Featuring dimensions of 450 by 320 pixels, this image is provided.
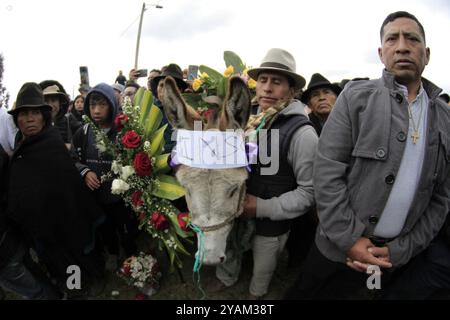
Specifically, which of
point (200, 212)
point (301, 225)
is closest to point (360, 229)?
point (200, 212)

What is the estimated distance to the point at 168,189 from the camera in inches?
101

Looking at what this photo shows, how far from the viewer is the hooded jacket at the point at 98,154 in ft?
10.7

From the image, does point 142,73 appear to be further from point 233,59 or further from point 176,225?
point 176,225

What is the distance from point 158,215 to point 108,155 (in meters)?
1.26

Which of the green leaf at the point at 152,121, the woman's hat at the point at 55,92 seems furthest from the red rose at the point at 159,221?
the woman's hat at the point at 55,92

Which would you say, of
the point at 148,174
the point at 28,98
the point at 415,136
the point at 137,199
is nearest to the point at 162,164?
the point at 148,174

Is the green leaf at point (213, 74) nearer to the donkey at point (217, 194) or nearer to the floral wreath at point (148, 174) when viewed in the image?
the floral wreath at point (148, 174)

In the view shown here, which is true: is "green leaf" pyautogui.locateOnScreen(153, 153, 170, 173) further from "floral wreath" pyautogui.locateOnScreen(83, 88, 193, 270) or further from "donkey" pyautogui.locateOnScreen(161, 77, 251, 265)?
"donkey" pyautogui.locateOnScreen(161, 77, 251, 265)

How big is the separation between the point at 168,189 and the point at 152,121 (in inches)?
30.4

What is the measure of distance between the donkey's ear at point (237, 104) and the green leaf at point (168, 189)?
88 centimetres

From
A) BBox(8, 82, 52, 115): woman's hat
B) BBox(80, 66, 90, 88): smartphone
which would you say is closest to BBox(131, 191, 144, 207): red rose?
BBox(8, 82, 52, 115): woman's hat

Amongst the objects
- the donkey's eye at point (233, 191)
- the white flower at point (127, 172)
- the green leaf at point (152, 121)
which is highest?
the green leaf at point (152, 121)

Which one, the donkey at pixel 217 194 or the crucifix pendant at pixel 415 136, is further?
the donkey at pixel 217 194

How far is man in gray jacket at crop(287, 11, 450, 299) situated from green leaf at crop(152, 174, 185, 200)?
1321mm
